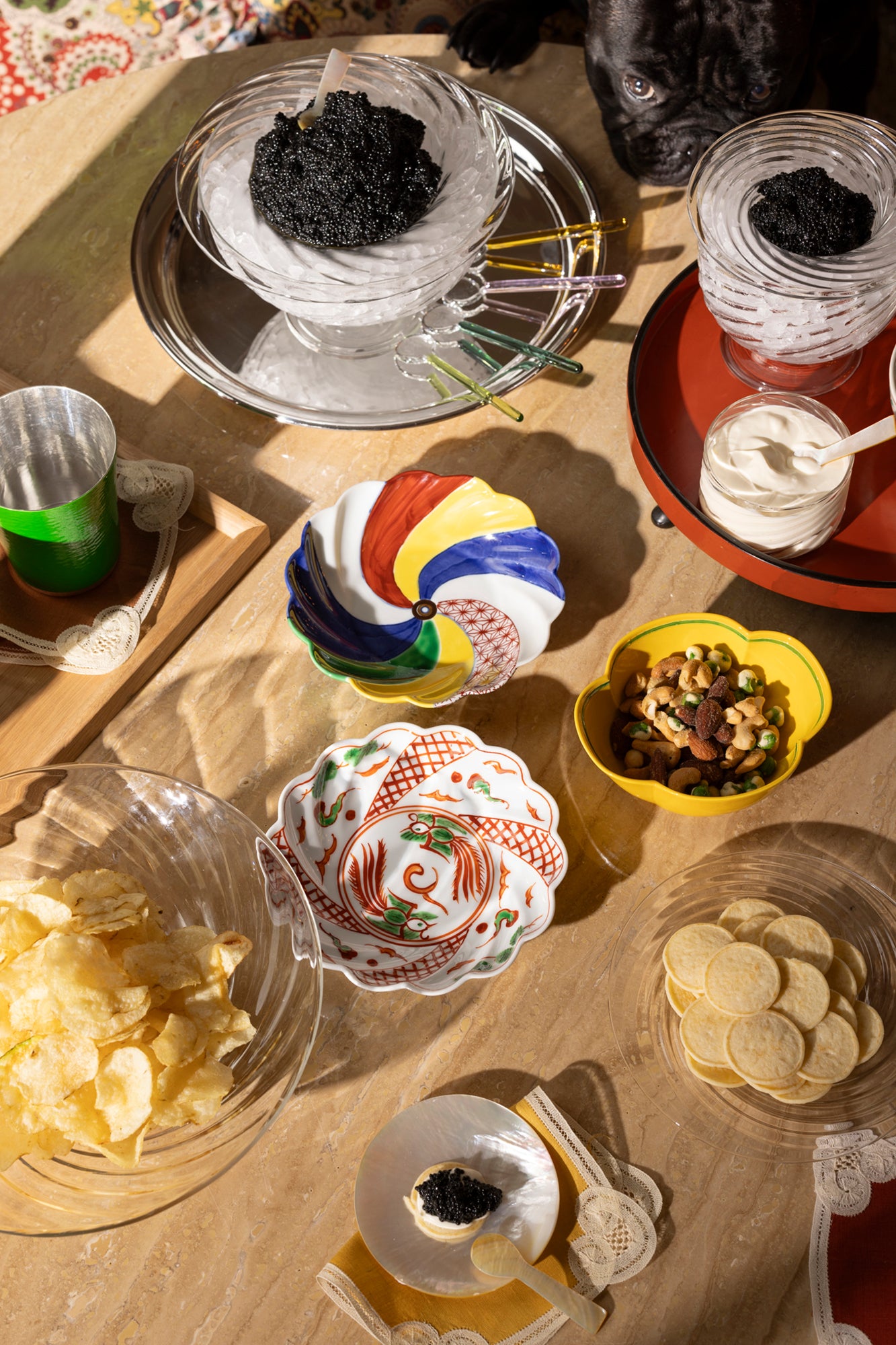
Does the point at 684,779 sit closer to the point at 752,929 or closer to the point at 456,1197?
the point at 752,929

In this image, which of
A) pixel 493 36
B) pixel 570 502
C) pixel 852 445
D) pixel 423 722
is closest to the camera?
pixel 852 445

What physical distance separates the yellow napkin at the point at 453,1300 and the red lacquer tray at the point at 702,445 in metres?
0.61

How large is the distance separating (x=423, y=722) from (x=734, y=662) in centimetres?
31

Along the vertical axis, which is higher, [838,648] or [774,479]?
[774,479]

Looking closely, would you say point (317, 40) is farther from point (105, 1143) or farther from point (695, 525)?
point (105, 1143)

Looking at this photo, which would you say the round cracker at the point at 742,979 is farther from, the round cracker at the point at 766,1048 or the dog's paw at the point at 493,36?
the dog's paw at the point at 493,36

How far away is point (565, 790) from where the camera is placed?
41.2 inches

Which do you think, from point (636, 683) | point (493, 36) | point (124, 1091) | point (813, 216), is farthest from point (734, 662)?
point (493, 36)

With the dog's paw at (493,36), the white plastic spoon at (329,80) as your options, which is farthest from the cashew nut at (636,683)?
the dog's paw at (493,36)

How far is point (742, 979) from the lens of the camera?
2.82 ft

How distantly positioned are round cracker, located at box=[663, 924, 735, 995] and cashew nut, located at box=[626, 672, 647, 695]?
239mm

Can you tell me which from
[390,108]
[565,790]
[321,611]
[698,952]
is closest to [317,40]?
[390,108]

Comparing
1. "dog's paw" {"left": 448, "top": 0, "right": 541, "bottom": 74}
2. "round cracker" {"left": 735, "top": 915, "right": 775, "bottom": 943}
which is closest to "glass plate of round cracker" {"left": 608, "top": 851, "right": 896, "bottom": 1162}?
"round cracker" {"left": 735, "top": 915, "right": 775, "bottom": 943}

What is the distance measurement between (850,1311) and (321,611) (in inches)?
30.0
